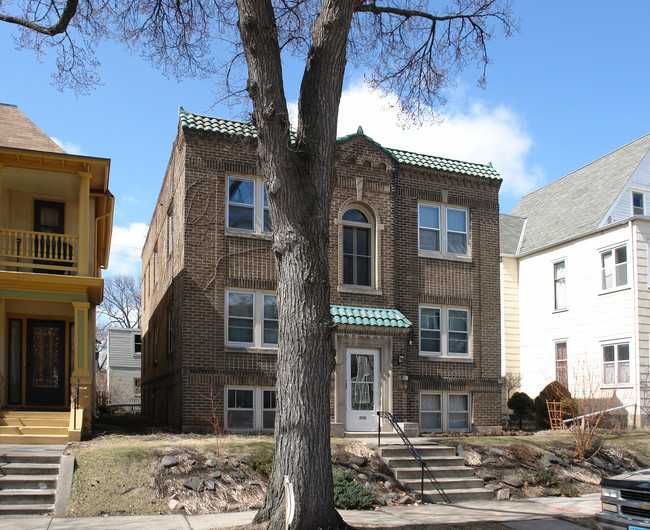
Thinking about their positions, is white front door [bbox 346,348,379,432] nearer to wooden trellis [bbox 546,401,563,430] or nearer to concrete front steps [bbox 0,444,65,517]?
wooden trellis [bbox 546,401,563,430]

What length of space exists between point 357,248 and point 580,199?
12010 mm

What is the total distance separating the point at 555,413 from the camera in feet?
65.9

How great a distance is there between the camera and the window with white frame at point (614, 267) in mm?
22469

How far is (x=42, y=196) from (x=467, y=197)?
12041 millimetres

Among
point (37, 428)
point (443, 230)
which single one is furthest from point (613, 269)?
point (37, 428)

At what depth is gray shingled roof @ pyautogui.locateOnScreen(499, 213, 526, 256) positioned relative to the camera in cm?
2767

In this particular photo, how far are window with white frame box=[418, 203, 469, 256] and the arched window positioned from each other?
167 centimetres

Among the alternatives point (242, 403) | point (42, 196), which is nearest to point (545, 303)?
point (242, 403)

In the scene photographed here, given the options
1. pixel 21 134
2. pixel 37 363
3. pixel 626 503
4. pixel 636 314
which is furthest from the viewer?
pixel 636 314

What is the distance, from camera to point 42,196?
18.7 metres

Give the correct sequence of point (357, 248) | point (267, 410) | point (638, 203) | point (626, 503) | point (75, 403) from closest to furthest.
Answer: point (626, 503) < point (75, 403) < point (267, 410) < point (357, 248) < point (638, 203)

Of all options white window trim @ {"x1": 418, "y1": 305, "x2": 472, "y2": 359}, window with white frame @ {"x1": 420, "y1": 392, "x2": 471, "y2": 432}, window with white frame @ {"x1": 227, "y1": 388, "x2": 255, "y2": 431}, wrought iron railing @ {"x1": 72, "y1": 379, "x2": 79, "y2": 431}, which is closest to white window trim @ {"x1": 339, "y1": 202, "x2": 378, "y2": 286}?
white window trim @ {"x1": 418, "y1": 305, "x2": 472, "y2": 359}

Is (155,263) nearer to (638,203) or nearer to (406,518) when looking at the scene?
(406,518)

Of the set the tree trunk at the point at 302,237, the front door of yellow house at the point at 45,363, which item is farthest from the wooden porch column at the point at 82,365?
the tree trunk at the point at 302,237
